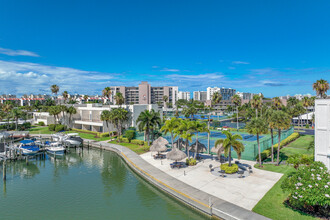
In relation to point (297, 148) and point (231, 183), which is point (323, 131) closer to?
point (231, 183)

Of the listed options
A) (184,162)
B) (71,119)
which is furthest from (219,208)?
(71,119)

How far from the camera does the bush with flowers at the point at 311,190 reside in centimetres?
1509

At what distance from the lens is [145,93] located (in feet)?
483

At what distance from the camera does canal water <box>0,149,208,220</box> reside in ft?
63.5

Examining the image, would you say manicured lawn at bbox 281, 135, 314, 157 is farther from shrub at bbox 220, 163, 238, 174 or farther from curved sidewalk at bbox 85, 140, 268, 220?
curved sidewalk at bbox 85, 140, 268, 220

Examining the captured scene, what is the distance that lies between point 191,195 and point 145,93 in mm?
129144

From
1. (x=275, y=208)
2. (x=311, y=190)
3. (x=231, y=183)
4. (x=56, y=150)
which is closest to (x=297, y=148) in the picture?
(x=231, y=183)

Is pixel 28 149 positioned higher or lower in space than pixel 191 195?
higher

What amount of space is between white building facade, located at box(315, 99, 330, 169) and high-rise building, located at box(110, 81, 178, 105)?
421ft

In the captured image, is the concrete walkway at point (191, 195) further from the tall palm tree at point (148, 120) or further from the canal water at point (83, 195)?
the tall palm tree at point (148, 120)

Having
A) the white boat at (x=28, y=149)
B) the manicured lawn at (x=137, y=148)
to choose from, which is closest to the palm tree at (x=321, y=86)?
the manicured lawn at (x=137, y=148)

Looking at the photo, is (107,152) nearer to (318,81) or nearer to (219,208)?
(219,208)

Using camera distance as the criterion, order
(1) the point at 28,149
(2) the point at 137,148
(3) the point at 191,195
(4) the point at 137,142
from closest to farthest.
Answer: (3) the point at 191,195 → (1) the point at 28,149 → (2) the point at 137,148 → (4) the point at 137,142

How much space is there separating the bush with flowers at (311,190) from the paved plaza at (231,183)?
11.7 feet
